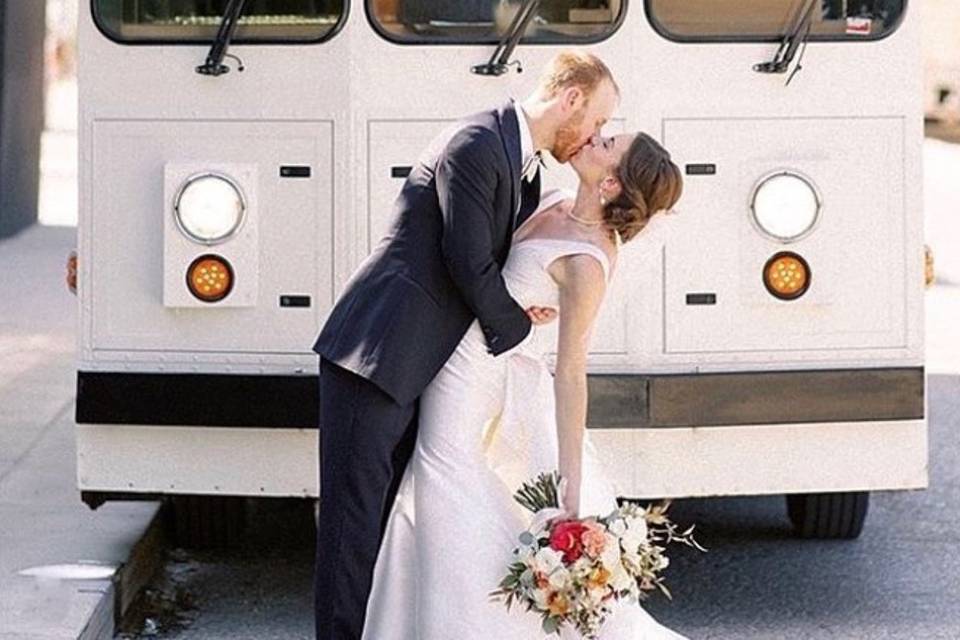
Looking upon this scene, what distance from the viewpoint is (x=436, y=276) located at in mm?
5027

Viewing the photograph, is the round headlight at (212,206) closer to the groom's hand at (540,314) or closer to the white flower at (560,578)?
the groom's hand at (540,314)

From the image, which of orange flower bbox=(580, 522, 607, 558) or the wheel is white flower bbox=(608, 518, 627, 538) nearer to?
orange flower bbox=(580, 522, 607, 558)

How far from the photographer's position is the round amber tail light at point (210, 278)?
6.44 metres

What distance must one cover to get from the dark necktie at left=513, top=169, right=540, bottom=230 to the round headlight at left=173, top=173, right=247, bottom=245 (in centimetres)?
136

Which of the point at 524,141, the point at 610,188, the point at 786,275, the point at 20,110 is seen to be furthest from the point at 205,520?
the point at 20,110

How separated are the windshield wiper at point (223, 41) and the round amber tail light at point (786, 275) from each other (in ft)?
5.64

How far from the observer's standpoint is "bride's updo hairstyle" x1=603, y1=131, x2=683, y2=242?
4926mm

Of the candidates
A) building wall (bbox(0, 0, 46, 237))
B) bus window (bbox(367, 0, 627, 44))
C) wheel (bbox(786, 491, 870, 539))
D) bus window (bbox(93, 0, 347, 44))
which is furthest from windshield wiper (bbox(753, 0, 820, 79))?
building wall (bbox(0, 0, 46, 237))

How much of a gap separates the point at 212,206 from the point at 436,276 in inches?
62.3

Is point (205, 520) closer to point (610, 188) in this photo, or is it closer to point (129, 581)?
point (129, 581)

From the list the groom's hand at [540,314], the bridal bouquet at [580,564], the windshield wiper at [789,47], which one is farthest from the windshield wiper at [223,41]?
the bridal bouquet at [580,564]

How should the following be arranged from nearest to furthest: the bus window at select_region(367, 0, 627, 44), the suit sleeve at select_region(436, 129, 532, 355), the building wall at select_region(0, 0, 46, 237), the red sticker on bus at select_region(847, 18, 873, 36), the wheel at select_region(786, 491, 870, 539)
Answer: the suit sleeve at select_region(436, 129, 532, 355) → the bus window at select_region(367, 0, 627, 44) → the red sticker on bus at select_region(847, 18, 873, 36) → the wheel at select_region(786, 491, 870, 539) → the building wall at select_region(0, 0, 46, 237)

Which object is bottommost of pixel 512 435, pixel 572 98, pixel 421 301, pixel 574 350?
pixel 512 435

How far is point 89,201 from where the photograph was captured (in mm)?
6512
